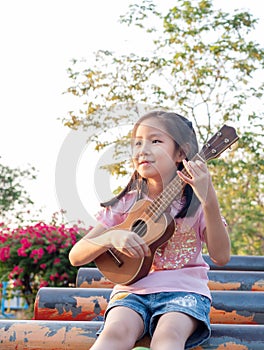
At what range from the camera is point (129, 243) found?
105 inches

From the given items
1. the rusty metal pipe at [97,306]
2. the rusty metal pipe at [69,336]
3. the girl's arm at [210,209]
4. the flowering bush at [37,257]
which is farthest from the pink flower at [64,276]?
the girl's arm at [210,209]

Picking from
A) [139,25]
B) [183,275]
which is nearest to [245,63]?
[139,25]

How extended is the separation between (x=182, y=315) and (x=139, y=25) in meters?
8.56

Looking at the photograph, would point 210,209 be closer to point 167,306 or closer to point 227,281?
point 167,306

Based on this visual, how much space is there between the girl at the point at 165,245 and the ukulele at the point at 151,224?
0.05 metres

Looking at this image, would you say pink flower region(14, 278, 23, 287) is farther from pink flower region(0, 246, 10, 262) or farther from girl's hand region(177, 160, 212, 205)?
girl's hand region(177, 160, 212, 205)

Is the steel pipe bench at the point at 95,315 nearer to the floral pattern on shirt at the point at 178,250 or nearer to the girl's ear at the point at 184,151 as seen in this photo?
the floral pattern on shirt at the point at 178,250

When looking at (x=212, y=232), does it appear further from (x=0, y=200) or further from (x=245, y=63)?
(x=0, y=200)

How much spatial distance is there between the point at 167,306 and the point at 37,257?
4.91 metres

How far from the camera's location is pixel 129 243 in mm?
2670

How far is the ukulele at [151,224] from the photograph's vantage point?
2771 mm

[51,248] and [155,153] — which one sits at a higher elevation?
[51,248]

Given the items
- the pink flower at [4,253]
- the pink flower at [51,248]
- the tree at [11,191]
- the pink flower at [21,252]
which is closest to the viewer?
the pink flower at [51,248]

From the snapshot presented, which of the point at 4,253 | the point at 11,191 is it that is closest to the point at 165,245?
the point at 4,253
